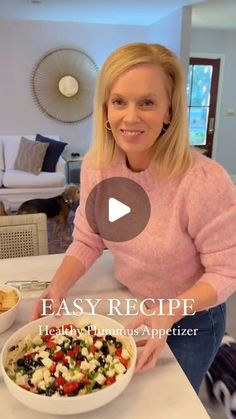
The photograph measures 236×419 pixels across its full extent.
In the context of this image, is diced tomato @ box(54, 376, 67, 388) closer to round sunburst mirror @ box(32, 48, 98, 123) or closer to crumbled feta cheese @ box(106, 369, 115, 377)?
crumbled feta cheese @ box(106, 369, 115, 377)

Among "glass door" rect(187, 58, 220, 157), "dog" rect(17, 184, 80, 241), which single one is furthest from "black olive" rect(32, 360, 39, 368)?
"glass door" rect(187, 58, 220, 157)

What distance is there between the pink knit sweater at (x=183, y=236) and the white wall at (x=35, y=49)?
4.13 metres

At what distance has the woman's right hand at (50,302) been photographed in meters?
0.91

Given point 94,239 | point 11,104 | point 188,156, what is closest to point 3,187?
point 11,104

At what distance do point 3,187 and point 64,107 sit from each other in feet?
5.08

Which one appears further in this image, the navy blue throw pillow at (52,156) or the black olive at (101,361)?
the navy blue throw pillow at (52,156)

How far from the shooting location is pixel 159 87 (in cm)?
85

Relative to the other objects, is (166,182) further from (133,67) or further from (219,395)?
(219,395)

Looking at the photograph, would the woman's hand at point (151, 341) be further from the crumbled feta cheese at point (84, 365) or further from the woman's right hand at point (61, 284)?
the woman's right hand at point (61, 284)

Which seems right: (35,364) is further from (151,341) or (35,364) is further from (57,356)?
(151,341)

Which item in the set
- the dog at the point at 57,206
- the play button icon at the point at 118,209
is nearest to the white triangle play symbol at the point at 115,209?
the play button icon at the point at 118,209

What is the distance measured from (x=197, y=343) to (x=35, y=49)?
4.70 metres

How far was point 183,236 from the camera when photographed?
2.92ft

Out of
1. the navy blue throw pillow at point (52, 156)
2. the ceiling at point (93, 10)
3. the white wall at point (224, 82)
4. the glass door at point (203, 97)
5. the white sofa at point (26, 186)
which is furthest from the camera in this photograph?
the glass door at point (203, 97)
